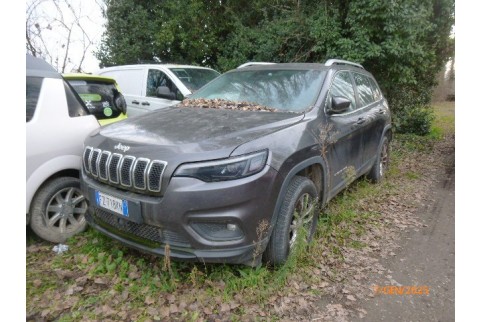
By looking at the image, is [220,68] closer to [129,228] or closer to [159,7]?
[159,7]

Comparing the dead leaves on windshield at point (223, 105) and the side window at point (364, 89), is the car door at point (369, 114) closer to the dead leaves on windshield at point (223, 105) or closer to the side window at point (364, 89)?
the side window at point (364, 89)

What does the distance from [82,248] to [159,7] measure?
907cm

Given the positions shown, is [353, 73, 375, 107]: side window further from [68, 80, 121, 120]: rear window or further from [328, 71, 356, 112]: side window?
[68, 80, 121, 120]: rear window

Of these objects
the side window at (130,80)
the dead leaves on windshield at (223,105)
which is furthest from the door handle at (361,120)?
the side window at (130,80)

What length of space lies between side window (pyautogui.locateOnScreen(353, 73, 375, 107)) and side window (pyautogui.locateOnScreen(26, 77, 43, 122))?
150 inches

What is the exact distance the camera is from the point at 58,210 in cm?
329

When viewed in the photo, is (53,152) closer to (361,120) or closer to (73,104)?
(73,104)

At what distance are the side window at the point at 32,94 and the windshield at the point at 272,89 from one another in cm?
164

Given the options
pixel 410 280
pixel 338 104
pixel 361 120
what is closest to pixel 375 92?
pixel 361 120

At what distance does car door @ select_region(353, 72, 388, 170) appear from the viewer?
181 inches

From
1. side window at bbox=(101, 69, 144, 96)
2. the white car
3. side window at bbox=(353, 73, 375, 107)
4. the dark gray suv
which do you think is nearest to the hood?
the dark gray suv

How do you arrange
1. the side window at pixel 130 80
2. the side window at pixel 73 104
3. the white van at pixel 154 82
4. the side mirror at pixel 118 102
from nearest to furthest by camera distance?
the side window at pixel 73 104, the side mirror at pixel 118 102, the white van at pixel 154 82, the side window at pixel 130 80

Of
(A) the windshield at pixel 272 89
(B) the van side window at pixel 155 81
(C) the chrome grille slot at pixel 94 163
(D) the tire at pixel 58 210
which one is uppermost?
(B) the van side window at pixel 155 81

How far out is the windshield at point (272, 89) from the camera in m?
3.53
